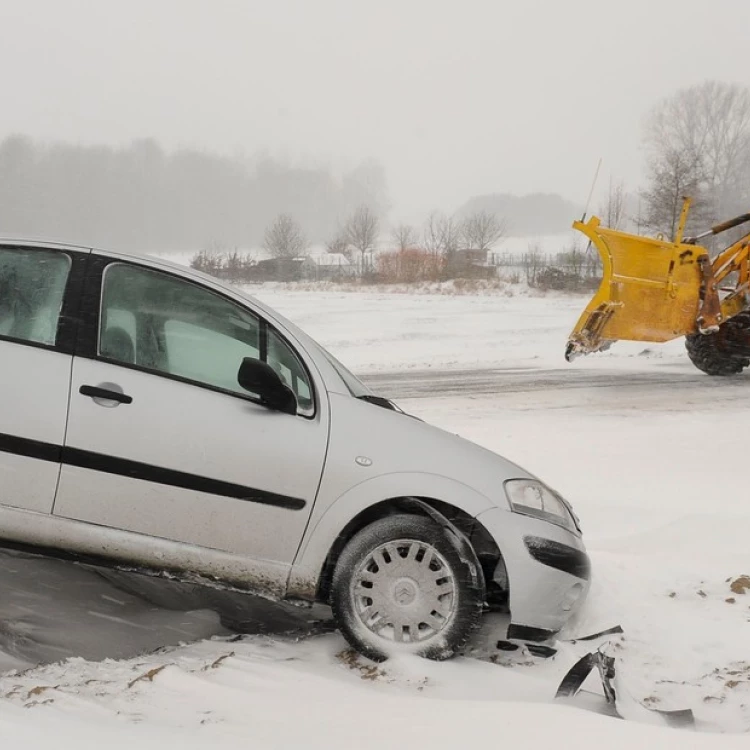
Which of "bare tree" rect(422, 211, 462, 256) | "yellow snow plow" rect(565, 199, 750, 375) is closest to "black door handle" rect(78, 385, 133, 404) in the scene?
"yellow snow plow" rect(565, 199, 750, 375)

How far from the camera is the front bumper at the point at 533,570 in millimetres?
3441

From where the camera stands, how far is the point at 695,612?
13.5ft

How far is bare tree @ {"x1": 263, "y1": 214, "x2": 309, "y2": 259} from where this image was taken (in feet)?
164

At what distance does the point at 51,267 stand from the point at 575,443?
5.52 metres

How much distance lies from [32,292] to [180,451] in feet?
3.02

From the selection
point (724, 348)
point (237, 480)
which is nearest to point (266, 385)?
point (237, 480)

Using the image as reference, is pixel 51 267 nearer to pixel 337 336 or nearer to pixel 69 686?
pixel 69 686

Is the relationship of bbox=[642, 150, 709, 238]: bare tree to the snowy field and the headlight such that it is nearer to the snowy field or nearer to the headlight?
the snowy field

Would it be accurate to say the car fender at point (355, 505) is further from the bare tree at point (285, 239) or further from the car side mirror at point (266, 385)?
the bare tree at point (285, 239)

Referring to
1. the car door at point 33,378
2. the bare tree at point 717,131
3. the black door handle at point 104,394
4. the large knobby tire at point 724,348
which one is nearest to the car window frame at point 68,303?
the car door at point 33,378

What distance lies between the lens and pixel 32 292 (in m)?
3.48

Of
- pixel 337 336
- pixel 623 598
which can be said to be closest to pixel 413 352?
pixel 337 336

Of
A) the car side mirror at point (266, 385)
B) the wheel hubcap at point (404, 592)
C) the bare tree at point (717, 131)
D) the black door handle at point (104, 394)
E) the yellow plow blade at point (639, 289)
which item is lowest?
the wheel hubcap at point (404, 592)

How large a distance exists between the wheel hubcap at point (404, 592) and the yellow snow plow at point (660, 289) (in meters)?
7.70
